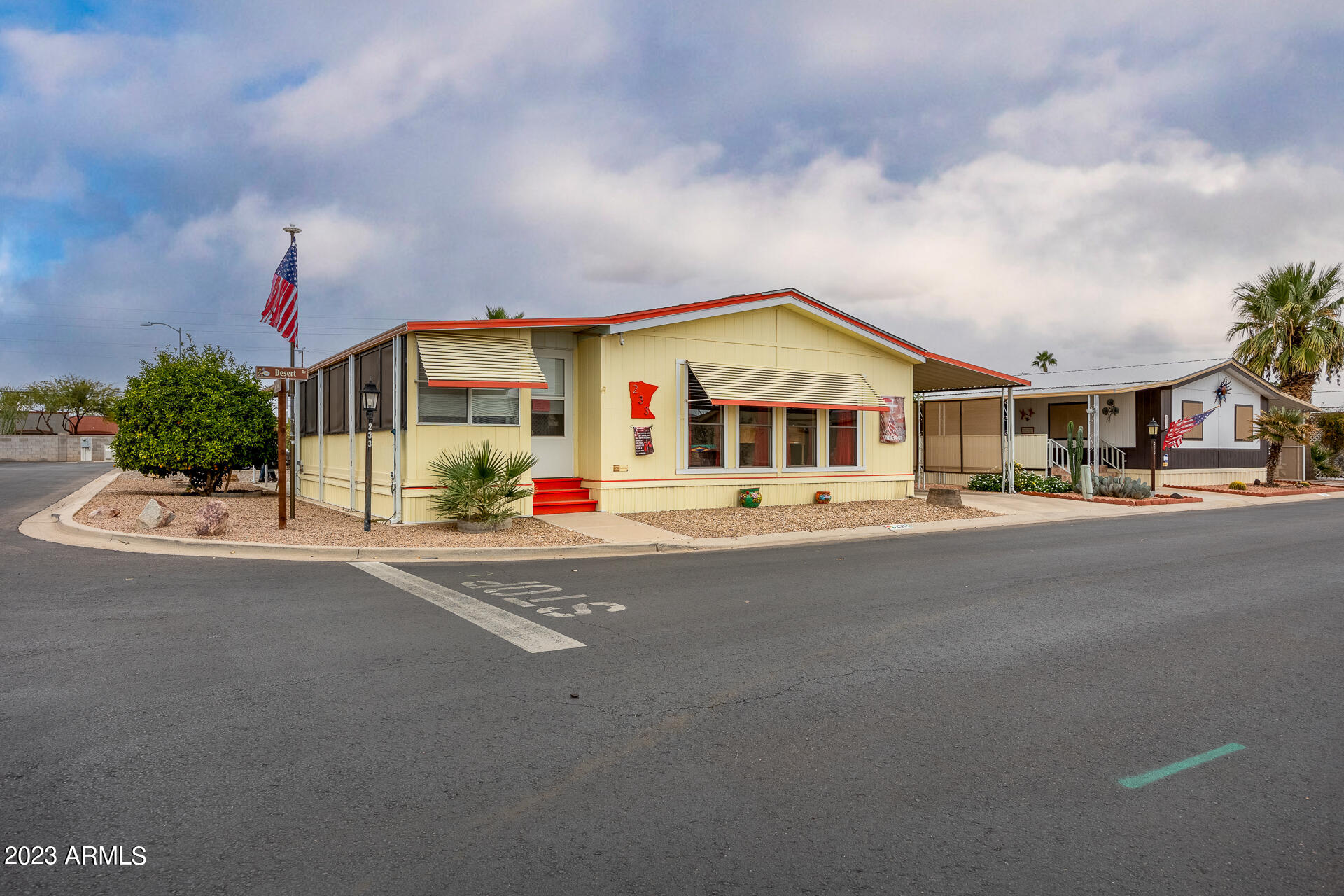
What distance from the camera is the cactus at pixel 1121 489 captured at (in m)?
21.5

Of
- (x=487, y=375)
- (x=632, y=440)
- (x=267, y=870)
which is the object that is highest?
(x=487, y=375)

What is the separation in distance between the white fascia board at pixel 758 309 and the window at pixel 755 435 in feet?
Result: 6.67

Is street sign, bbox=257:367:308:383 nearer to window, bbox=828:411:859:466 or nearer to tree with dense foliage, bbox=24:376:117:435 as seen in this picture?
window, bbox=828:411:859:466

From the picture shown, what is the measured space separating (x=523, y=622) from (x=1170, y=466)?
25.9 metres

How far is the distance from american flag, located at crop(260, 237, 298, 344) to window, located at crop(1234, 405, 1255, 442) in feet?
96.2

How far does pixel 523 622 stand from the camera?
6.96m

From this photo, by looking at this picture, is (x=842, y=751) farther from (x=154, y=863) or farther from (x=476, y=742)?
(x=154, y=863)

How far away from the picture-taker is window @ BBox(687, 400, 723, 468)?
16672 millimetres

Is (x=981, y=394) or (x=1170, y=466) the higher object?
(x=981, y=394)

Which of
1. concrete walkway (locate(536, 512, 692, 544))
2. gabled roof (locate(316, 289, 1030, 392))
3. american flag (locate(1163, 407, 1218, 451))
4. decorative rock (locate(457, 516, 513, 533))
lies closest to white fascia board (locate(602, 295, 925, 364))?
gabled roof (locate(316, 289, 1030, 392))

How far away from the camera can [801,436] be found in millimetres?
18172

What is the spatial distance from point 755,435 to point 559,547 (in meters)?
6.86

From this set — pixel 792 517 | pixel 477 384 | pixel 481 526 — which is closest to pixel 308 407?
pixel 477 384

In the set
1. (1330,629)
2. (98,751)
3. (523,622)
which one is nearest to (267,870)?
(98,751)
